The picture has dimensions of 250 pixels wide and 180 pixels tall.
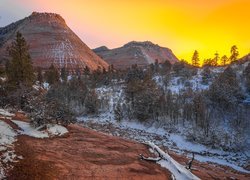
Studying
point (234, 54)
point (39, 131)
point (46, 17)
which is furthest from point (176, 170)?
point (46, 17)

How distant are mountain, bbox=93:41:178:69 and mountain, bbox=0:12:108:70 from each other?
2744cm

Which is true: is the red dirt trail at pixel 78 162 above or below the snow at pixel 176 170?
above

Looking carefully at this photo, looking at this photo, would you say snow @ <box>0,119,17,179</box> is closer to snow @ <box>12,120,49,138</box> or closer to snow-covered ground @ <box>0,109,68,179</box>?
snow-covered ground @ <box>0,109,68,179</box>

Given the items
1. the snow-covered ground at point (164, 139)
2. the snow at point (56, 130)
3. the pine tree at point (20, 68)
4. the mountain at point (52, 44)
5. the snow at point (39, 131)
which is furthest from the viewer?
the mountain at point (52, 44)

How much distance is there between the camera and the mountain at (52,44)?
10967 centimetres

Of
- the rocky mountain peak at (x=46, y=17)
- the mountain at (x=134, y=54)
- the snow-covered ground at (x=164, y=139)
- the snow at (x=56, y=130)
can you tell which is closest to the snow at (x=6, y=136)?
the snow at (x=56, y=130)

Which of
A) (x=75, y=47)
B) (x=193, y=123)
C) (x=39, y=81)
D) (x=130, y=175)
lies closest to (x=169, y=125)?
(x=193, y=123)

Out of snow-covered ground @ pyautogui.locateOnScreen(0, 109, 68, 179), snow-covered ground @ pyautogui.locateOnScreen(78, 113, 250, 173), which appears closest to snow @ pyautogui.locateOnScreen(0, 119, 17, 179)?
snow-covered ground @ pyautogui.locateOnScreen(0, 109, 68, 179)

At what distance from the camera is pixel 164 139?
115ft

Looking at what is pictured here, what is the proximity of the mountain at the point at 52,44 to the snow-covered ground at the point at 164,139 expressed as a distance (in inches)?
2582

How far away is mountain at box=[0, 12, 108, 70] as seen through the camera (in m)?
110

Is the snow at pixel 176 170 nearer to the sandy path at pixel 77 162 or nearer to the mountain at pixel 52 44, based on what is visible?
the sandy path at pixel 77 162

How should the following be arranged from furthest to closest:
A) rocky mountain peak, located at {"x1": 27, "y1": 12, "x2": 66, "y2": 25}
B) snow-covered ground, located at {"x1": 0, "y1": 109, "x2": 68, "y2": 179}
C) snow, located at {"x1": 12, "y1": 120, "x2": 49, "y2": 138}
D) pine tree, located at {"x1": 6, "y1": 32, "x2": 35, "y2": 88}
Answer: rocky mountain peak, located at {"x1": 27, "y1": 12, "x2": 66, "y2": 25}, pine tree, located at {"x1": 6, "y1": 32, "x2": 35, "y2": 88}, snow, located at {"x1": 12, "y1": 120, "x2": 49, "y2": 138}, snow-covered ground, located at {"x1": 0, "y1": 109, "x2": 68, "y2": 179}

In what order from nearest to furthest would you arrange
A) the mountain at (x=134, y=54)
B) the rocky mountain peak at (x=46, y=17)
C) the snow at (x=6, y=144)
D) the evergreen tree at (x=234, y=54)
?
the snow at (x=6, y=144) → the evergreen tree at (x=234, y=54) → the rocky mountain peak at (x=46, y=17) → the mountain at (x=134, y=54)
